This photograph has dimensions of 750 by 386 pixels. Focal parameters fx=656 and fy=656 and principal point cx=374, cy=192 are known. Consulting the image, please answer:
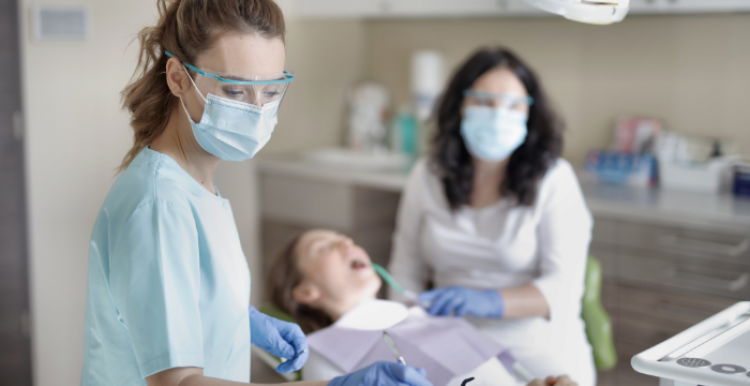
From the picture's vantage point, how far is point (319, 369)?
1420mm

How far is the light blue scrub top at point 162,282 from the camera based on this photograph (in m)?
0.82

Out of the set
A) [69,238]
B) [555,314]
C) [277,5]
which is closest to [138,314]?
[277,5]

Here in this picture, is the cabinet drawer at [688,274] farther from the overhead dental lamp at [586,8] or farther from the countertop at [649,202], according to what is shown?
the overhead dental lamp at [586,8]

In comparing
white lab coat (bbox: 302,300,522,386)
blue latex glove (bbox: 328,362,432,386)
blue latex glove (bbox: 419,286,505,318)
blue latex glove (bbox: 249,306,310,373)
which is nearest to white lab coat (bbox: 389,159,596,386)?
blue latex glove (bbox: 419,286,505,318)

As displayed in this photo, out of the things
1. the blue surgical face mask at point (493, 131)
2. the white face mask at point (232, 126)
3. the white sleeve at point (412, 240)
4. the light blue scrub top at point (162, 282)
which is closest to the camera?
the light blue scrub top at point (162, 282)

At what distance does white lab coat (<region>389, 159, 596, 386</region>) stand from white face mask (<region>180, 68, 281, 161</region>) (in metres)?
0.93

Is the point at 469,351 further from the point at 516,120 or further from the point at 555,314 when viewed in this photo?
the point at 516,120

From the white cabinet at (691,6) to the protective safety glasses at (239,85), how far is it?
5.48 feet

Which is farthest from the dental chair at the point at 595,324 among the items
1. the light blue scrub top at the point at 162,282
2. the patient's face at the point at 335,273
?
the light blue scrub top at the point at 162,282

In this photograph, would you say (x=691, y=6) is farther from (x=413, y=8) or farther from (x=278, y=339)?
(x=278, y=339)

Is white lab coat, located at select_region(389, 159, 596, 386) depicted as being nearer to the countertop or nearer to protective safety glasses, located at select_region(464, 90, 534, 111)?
protective safety glasses, located at select_region(464, 90, 534, 111)

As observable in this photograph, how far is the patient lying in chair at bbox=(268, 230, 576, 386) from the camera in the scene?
1411 mm

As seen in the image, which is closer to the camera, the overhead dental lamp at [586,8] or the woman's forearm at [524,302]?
the overhead dental lamp at [586,8]

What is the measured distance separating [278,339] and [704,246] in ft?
4.90
